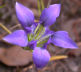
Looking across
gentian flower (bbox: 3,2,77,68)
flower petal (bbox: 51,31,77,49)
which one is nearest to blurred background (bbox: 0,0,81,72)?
gentian flower (bbox: 3,2,77,68)

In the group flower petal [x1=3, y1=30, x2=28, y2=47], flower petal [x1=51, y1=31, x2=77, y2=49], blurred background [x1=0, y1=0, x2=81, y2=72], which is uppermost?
flower petal [x1=3, y1=30, x2=28, y2=47]

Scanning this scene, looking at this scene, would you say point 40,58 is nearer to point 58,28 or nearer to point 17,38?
point 17,38

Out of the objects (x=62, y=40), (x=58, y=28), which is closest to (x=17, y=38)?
(x=62, y=40)

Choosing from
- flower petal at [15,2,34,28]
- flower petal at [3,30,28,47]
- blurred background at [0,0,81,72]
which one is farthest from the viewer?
blurred background at [0,0,81,72]

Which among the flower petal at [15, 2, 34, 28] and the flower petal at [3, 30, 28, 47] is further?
the flower petal at [15, 2, 34, 28]

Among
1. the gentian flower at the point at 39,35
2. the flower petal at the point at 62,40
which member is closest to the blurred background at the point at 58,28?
the gentian flower at the point at 39,35

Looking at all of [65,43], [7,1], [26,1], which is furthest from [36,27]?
A: [26,1]

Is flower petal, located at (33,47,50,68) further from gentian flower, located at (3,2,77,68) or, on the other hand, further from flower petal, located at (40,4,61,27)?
flower petal, located at (40,4,61,27)

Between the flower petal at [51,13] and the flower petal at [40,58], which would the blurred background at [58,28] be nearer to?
the flower petal at [51,13]

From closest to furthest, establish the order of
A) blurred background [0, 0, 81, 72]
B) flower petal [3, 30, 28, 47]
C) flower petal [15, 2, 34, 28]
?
flower petal [3, 30, 28, 47] → flower petal [15, 2, 34, 28] → blurred background [0, 0, 81, 72]
